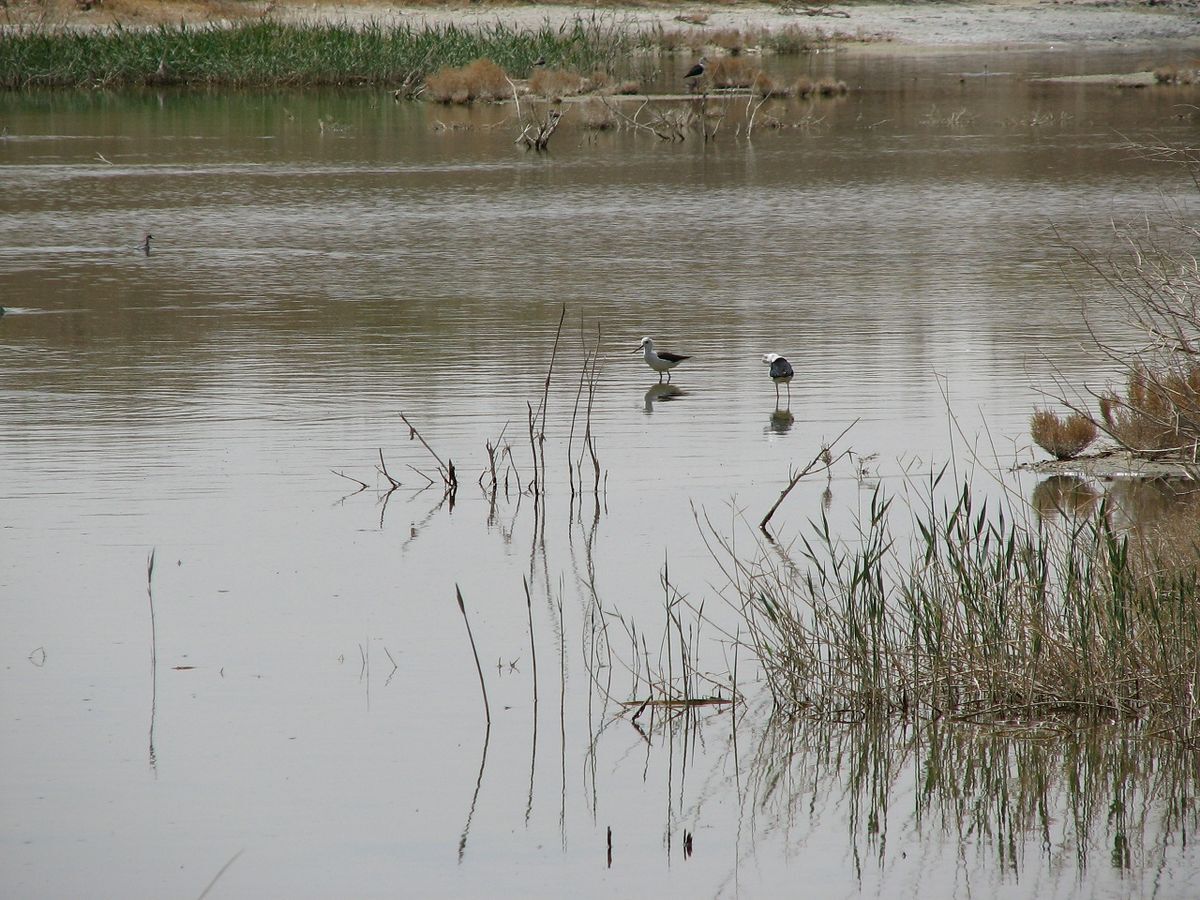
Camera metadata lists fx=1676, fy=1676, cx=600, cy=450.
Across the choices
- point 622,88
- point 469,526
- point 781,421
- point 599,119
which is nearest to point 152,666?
point 469,526

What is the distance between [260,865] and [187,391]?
7.08 meters

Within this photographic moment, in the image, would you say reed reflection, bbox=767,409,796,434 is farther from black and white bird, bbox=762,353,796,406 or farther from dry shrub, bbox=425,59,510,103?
dry shrub, bbox=425,59,510,103

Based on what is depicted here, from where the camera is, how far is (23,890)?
15.6 ft

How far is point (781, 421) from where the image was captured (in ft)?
34.0

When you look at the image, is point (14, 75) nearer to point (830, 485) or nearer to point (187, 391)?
point (187, 391)

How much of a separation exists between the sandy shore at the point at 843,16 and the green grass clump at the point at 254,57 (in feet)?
29.4

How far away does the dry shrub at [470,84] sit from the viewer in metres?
39.1

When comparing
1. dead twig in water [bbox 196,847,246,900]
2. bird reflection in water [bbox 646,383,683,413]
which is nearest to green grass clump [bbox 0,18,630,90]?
bird reflection in water [bbox 646,383,683,413]

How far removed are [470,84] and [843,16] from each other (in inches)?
904

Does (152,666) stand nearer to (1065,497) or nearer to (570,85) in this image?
(1065,497)

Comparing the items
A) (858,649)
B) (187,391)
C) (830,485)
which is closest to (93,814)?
(858,649)

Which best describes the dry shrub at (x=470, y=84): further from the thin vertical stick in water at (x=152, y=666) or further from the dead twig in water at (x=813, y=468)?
the thin vertical stick in water at (x=152, y=666)

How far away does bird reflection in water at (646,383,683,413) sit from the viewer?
11117 mm

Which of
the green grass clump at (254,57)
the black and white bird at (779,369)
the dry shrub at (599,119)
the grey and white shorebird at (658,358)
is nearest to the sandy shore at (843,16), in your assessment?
the green grass clump at (254,57)
